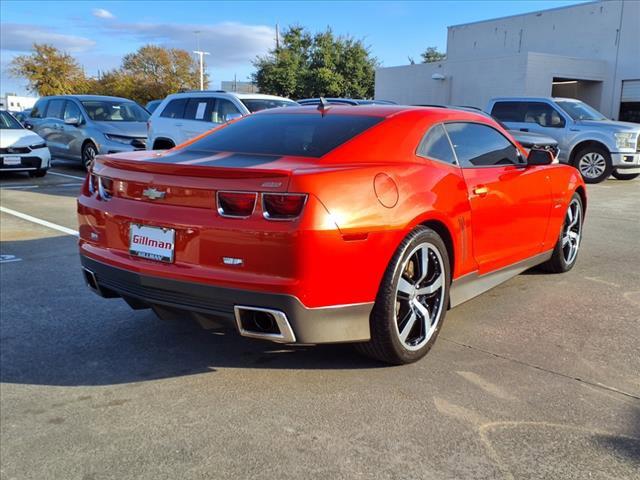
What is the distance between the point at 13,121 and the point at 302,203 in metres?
12.1

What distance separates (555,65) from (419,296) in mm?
24494

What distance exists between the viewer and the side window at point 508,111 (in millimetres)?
14289

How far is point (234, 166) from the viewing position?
3.15 metres

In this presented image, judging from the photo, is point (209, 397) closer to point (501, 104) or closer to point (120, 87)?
point (501, 104)

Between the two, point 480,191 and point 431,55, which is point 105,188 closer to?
point 480,191

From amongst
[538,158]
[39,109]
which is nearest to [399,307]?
[538,158]

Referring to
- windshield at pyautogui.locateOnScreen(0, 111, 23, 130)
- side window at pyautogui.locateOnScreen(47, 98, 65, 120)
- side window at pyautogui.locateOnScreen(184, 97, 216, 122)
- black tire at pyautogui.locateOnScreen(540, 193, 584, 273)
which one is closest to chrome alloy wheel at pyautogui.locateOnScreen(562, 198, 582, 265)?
black tire at pyautogui.locateOnScreen(540, 193, 584, 273)

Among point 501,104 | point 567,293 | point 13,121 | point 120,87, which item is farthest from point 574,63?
point 120,87

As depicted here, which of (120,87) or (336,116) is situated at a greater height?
(120,87)

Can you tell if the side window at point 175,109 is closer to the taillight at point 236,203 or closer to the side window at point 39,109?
the side window at point 39,109

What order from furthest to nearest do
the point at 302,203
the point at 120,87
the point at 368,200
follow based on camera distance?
the point at 120,87 → the point at 368,200 → the point at 302,203

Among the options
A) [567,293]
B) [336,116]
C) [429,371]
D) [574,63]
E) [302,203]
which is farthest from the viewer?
[574,63]

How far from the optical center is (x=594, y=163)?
13625 mm

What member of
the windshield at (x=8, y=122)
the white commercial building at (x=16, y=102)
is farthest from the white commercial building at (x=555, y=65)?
the white commercial building at (x=16, y=102)
